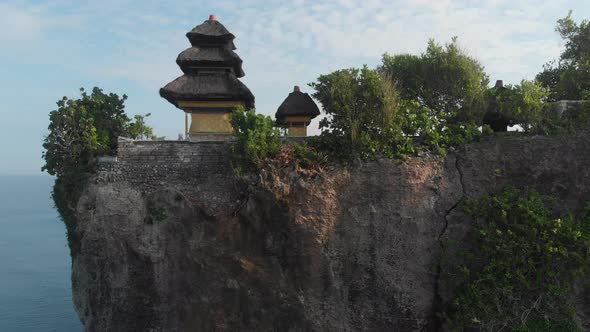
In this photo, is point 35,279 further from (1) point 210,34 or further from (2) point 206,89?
(1) point 210,34

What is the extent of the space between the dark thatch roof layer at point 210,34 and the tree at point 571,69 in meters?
11.5

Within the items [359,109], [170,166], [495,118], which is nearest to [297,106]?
[359,109]

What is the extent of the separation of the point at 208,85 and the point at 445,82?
8.42 meters

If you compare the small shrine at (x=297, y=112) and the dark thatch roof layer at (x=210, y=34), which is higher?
the dark thatch roof layer at (x=210, y=34)

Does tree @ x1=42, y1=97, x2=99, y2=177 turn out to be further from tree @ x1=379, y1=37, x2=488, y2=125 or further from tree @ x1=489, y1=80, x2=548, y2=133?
tree @ x1=489, y1=80, x2=548, y2=133

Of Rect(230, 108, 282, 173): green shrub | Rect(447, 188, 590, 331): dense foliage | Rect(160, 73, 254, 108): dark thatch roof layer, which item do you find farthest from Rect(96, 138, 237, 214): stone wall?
Rect(447, 188, 590, 331): dense foliage

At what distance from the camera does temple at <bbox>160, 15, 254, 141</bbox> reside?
14.8m

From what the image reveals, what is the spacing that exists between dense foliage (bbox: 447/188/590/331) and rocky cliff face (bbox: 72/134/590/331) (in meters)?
0.94

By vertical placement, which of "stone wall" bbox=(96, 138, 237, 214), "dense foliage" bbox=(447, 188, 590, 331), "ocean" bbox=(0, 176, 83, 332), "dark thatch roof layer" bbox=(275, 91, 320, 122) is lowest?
"ocean" bbox=(0, 176, 83, 332)

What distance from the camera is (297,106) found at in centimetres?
1514

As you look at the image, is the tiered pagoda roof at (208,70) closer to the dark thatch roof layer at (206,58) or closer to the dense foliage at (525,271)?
the dark thatch roof layer at (206,58)

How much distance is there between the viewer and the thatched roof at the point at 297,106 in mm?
15016

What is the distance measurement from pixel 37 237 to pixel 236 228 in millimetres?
53833

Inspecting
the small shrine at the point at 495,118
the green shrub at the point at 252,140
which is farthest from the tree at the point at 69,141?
the small shrine at the point at 495,118
